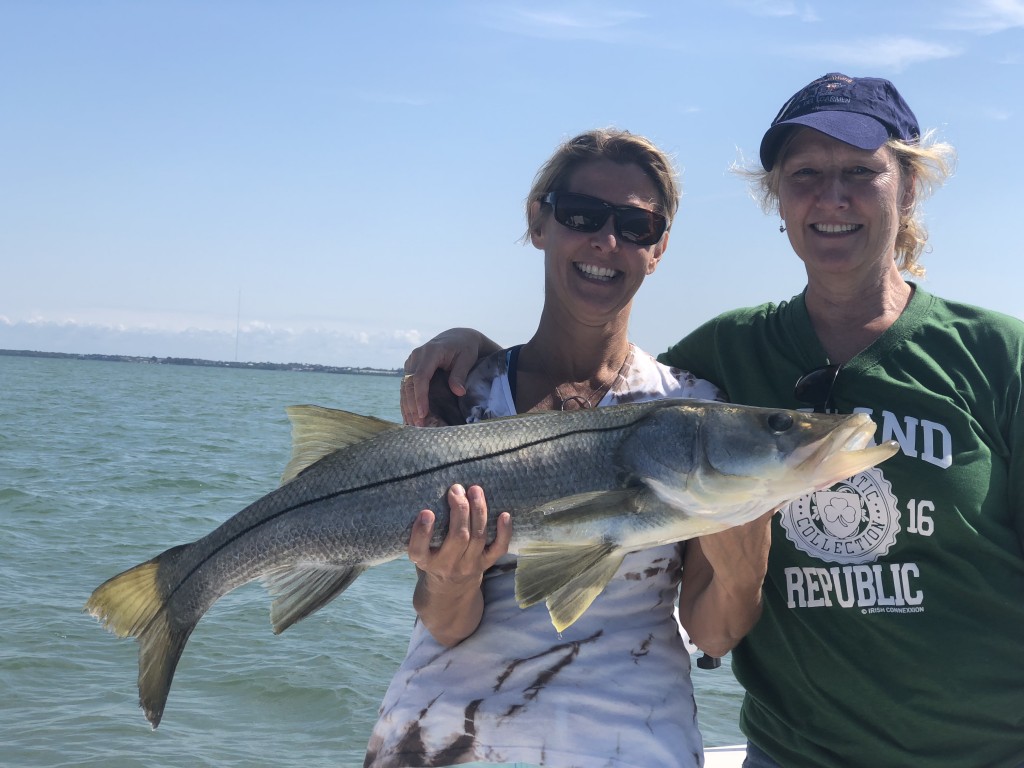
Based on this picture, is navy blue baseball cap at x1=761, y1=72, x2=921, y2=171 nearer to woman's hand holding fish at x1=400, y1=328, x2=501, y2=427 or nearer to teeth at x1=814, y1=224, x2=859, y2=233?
teeth at x1=814, y1=224, x2=859, y2=233

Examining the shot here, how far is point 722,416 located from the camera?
3062 mm

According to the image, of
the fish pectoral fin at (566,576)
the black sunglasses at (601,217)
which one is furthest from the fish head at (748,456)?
the black sunglasses at (601,217)

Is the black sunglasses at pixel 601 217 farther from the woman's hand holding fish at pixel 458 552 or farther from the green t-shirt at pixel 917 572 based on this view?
the woman's hand holding fish at pixel 458 552

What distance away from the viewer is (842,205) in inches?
131

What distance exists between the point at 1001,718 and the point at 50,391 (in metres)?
54.9

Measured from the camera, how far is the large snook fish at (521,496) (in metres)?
2.95

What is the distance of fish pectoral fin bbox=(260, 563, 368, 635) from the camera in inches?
127

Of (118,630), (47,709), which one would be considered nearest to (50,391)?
(47,709)

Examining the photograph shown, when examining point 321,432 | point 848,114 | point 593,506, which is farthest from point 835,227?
point 321,432

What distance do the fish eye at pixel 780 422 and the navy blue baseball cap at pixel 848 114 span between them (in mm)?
1052

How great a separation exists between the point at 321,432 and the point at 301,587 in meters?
0.54

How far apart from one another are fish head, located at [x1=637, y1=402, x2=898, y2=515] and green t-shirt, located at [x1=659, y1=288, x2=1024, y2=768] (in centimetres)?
45

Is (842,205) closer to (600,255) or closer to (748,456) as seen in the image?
(600,255)

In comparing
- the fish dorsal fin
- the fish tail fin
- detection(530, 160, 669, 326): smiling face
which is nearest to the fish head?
detection(530, 160, 669, 326): smiling face
